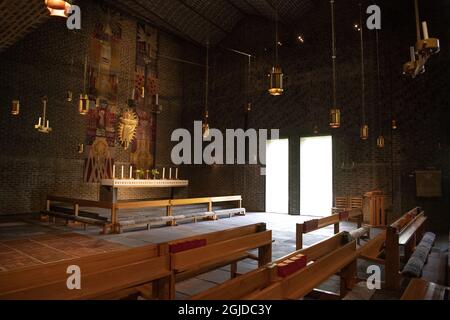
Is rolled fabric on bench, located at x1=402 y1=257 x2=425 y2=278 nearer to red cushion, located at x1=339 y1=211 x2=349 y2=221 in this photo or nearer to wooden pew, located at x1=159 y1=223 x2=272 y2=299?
wooden pew, located at x1=159 y1=223 x2=272 y2=299

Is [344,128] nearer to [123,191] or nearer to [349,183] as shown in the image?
[349,183]

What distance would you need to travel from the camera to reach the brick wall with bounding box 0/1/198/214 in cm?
884

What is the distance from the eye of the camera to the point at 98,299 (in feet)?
6.96

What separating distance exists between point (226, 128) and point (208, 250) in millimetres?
9809

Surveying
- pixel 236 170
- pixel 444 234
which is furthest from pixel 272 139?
pixel 444 234

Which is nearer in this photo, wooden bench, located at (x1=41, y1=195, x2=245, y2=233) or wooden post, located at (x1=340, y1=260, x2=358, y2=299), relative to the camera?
wooden post, located at (x1=340, y1=260, x2=358, y2=299)

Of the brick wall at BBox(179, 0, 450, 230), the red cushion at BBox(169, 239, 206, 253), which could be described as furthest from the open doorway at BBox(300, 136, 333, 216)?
the red cushion at BBox(169, 239, 206, 253)

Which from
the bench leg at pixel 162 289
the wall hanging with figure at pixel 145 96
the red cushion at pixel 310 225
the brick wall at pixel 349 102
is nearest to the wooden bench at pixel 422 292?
the bench leg at pixel 162 289

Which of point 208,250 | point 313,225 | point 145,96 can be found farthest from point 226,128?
point 208,250

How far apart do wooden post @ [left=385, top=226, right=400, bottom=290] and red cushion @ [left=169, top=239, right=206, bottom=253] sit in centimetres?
219

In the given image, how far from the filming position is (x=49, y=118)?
380 inches

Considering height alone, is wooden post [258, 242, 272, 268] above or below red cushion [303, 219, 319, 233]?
below

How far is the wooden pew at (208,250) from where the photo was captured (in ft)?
8.44

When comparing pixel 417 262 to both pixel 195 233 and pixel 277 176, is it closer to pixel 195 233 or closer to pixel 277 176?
pixel 195 233
